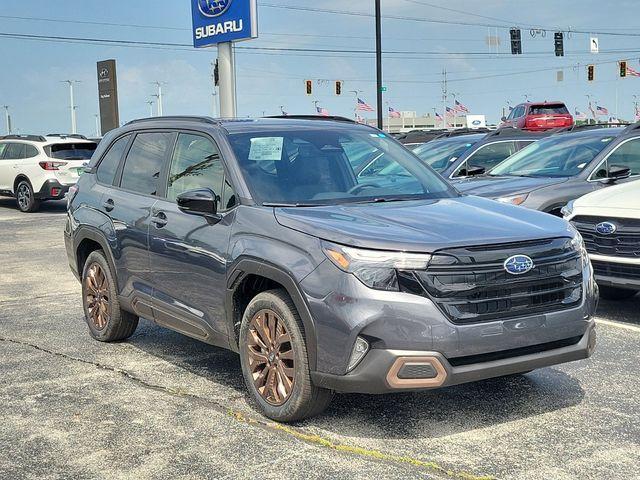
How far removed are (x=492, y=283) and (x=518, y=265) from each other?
183mm

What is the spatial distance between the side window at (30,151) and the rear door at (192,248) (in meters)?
15.0

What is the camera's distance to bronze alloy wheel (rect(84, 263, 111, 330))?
21.1ft

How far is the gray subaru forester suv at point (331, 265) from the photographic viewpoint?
4.01 m

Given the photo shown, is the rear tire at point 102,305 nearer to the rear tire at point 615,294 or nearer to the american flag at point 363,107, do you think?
the rear tire at point 615,294

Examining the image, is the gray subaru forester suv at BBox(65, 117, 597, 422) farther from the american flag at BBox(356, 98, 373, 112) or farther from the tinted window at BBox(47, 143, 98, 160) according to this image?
the american flag at BBox(356, 98, 373, 112)

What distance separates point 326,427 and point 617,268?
3.45 meters

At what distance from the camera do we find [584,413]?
4699 mm

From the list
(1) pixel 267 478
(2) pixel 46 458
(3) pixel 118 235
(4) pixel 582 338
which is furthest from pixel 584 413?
(3) pixel 118 235

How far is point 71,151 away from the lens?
770 inches

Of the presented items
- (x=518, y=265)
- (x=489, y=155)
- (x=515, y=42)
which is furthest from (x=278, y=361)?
(x=515, y=42)

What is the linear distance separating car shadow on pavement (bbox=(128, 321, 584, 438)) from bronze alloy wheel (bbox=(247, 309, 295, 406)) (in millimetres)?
240

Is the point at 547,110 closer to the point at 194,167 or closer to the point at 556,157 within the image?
the point at 556,157

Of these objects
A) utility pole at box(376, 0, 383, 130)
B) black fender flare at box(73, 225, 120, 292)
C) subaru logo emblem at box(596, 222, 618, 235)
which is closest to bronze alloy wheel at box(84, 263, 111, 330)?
black fender flare at box(73, 225, 120, 292)

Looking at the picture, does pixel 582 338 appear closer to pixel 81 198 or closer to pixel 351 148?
pixel 351 148
